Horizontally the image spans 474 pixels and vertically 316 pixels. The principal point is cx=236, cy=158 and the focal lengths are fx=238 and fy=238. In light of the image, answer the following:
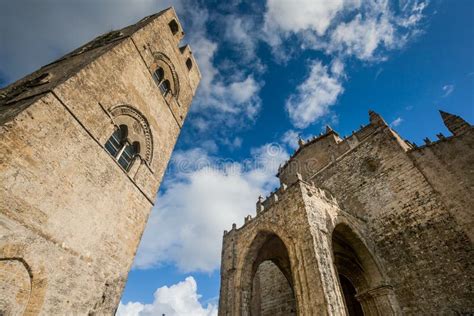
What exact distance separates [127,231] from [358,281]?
957 centimetres

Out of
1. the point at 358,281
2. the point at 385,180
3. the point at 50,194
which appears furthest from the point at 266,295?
the point at 50,194

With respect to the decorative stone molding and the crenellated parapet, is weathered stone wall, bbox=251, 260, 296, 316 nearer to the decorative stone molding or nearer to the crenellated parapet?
the crenellated parapet

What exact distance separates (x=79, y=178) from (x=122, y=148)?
224cm

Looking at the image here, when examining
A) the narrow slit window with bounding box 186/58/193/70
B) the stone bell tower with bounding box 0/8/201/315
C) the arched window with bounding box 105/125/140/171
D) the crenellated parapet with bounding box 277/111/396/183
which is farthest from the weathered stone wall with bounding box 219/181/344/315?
the narrow slit window with bounding box 186/58/193/70

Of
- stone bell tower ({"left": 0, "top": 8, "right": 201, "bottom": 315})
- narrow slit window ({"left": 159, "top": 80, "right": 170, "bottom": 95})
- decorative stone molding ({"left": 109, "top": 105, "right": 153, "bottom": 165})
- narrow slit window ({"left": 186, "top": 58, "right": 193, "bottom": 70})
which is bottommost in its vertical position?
stone bell tower ({"left": 0, "top": 8, "right": 201, "bottom": 315})

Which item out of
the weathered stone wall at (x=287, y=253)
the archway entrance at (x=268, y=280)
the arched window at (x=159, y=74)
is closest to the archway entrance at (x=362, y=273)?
the weathered stone wall at (x=287, y=253)

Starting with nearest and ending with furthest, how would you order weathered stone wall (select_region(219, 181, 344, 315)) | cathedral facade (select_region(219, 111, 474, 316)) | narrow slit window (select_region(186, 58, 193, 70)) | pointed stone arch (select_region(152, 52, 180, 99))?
Answer: weathered stone wall (select_region(219, 181, 344, 315)) → cathedral facade (select_region(219, 111, 474, 316)) → pointed stone arch (select_region(152, 52, 180, 99)) → narrow slit window (select_region(186, 58, 193, 70))

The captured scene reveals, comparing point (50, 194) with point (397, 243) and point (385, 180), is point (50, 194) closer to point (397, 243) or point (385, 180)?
point (397, 243)

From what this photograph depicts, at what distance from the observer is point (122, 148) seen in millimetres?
8062

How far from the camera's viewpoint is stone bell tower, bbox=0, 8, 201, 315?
15.1 ft

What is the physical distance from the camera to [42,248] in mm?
4926

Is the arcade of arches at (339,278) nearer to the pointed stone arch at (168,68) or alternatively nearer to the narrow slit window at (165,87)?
the narrow slit window at (165,87)

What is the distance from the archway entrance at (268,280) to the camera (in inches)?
396

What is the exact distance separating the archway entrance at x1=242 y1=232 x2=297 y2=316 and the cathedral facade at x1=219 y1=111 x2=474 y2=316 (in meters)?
0.05
